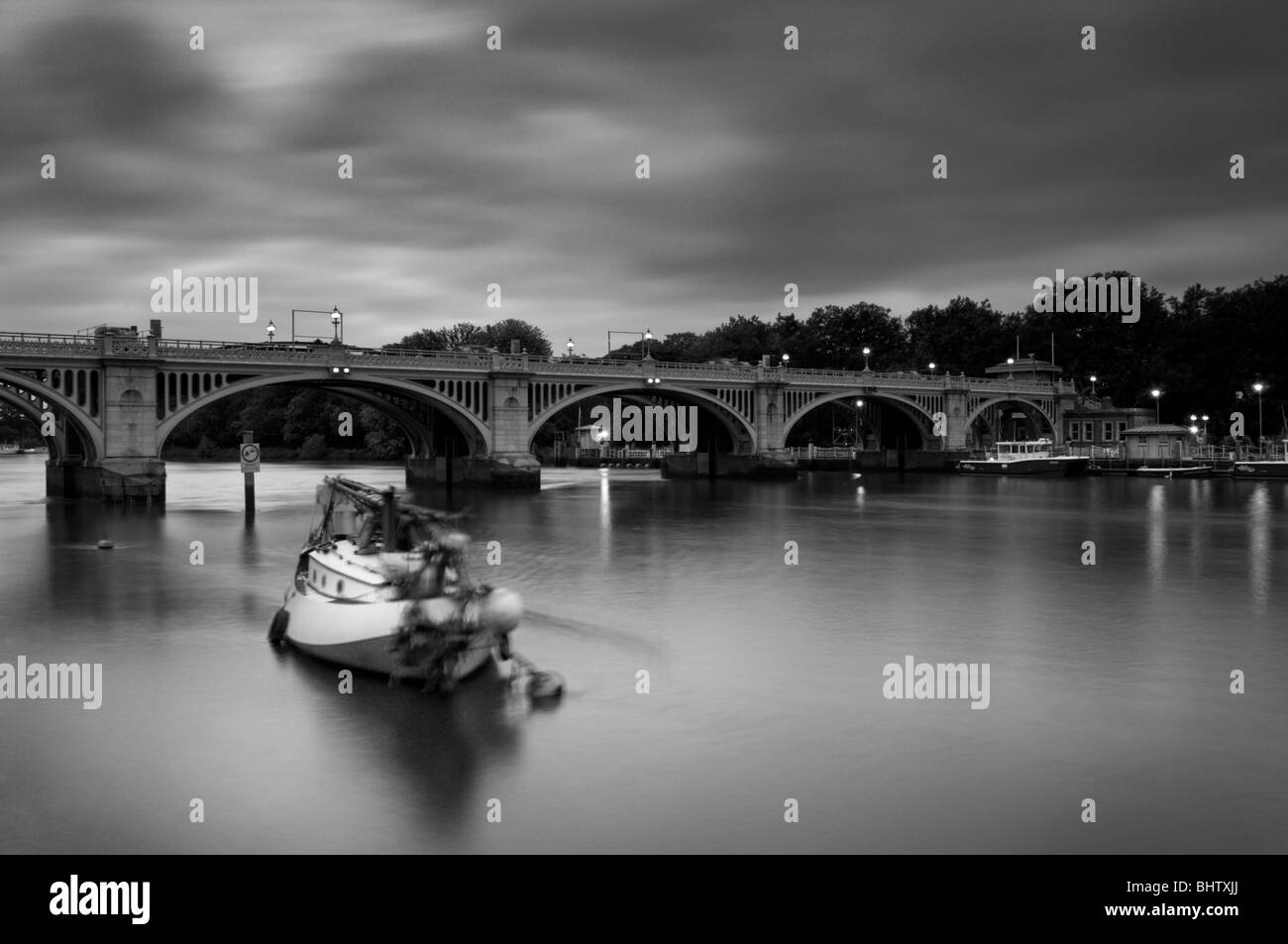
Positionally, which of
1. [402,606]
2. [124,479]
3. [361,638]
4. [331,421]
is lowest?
[361,638]

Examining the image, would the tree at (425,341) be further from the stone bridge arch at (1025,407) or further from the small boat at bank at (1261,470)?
the small boat at bank at (1261,470)

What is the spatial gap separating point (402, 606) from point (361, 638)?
57.9 inches

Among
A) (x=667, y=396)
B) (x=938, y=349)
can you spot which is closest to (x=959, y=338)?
(x=938, y=349)

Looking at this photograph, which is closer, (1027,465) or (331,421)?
(1027,465)

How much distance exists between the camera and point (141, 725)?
672 inches

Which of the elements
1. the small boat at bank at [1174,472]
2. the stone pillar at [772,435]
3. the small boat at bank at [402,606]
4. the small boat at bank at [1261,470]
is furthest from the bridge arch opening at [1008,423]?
the small boat at bank at [402,606]

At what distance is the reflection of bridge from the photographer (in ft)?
195

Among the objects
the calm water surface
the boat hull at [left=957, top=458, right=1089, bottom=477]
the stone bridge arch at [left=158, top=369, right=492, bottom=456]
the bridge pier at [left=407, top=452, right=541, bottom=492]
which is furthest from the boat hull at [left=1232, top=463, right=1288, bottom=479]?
the stone bridge arch at [left=158, top=369, right=492, bottom=456]

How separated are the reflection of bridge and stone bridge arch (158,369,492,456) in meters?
0.12

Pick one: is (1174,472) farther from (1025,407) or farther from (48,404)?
(48,404)

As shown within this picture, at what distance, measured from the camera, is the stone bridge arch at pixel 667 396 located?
81.9m

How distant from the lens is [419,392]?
73312 mm

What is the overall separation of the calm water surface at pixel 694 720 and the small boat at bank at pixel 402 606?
0.60m
